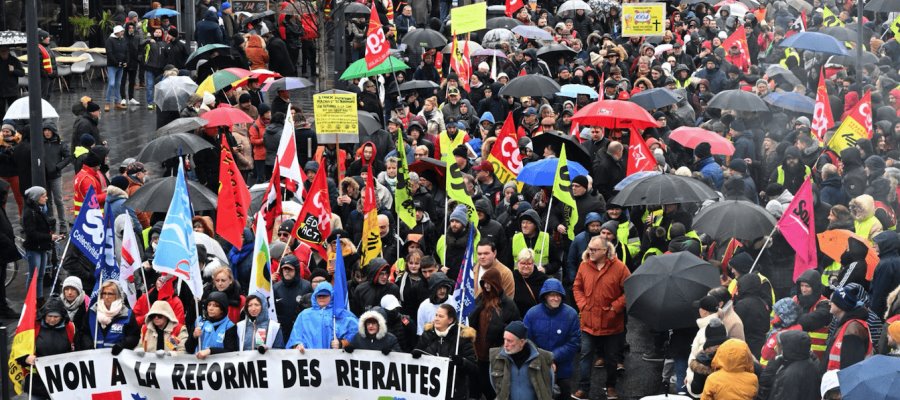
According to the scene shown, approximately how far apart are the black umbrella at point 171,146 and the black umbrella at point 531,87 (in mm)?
4853

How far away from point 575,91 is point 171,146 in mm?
6477

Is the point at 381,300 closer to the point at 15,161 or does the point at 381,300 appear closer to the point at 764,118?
the point at 15,161

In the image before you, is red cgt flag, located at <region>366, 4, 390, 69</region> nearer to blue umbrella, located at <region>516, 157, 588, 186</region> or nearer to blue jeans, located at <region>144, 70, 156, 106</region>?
blue umbrella, located at <region>516, 157, 588, 186</region>

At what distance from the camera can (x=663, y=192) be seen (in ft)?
45.8

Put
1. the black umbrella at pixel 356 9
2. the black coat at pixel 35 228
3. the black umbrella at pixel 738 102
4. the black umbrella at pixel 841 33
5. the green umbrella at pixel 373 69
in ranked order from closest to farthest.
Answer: the black coat at pixel 35 228 < the black umbrella at pixel 738 102 < the green umbrella at pixel 373 69 < the black umbrella at pixel 841 33 < the black umbrella at pixel 356 9

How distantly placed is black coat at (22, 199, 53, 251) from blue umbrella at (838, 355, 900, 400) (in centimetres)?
919

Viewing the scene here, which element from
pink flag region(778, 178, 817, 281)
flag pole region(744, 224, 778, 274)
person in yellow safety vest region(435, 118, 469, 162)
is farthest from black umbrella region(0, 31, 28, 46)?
pink flag region(778, 178, 817, 281)

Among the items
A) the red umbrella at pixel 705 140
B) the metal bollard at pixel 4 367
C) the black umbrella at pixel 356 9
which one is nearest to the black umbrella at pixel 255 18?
the black umbrella at pixel 356 9

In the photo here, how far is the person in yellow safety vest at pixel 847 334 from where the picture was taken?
1067 cm

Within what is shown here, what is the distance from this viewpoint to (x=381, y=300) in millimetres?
12445

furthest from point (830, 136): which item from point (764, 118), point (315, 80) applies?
point (315, 80)

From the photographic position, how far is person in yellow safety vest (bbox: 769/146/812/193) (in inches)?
Answer: 659

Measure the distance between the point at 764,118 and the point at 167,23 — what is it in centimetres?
1233

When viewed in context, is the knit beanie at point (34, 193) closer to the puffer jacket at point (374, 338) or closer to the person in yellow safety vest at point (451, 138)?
the person in yellow safety vest at point (451, 138)
